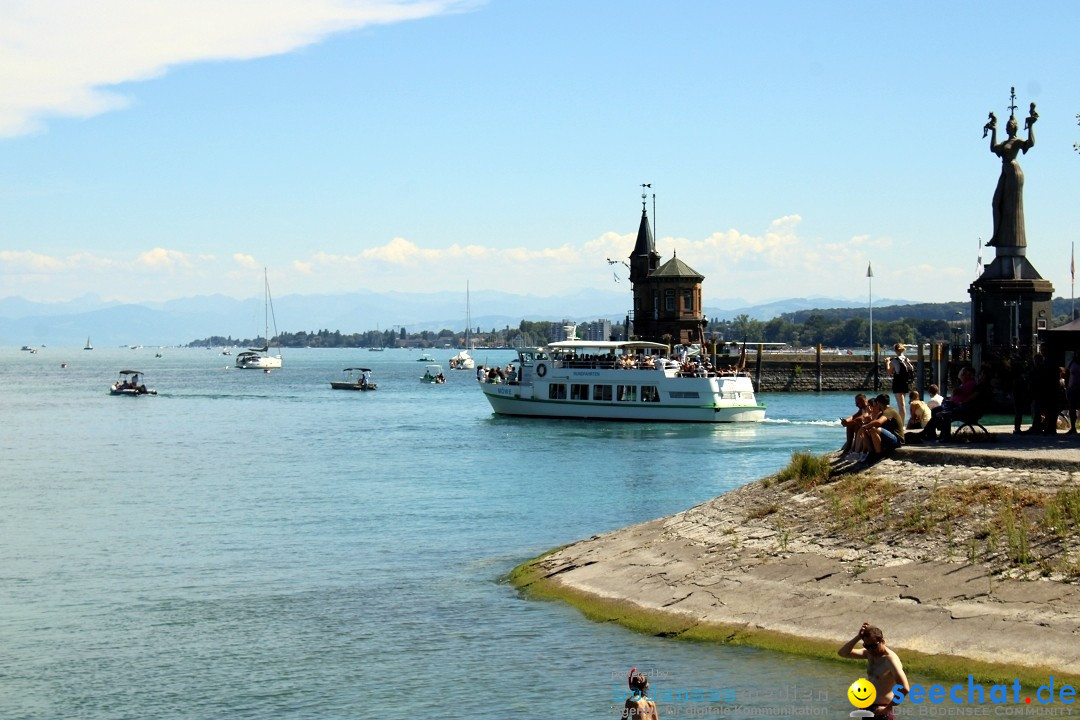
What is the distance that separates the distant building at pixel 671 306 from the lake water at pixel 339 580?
42.3m

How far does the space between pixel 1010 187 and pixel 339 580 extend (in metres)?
52.4

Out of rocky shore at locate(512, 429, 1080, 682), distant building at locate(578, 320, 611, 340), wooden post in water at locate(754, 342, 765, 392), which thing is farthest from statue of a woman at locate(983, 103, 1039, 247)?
rocky shore at locate(512, 429, 1080, 682)

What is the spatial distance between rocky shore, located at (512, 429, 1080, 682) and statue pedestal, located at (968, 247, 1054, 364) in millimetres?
48807

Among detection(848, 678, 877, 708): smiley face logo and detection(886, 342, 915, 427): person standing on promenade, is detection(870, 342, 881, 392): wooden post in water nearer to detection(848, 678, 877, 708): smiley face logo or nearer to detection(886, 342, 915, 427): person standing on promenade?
detection(886, 342, 915, 427): person standing on promenade

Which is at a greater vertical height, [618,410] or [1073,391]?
[1073,391]

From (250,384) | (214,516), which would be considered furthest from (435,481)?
(250,384)

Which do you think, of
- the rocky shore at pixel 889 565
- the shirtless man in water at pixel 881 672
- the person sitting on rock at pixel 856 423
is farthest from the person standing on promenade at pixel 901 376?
the shirtless man in water at pixel 881 672

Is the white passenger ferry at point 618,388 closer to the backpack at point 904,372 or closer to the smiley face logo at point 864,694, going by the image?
the backpack at point 904,372

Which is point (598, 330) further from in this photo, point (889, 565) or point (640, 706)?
point (640, 706)

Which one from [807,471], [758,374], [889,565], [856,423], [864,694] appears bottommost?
[864,694]

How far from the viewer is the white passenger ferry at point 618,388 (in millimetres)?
71375

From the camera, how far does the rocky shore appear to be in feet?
53.7

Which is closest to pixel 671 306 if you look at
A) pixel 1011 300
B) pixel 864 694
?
pixel 1011 300

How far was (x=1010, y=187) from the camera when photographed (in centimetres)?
6700
